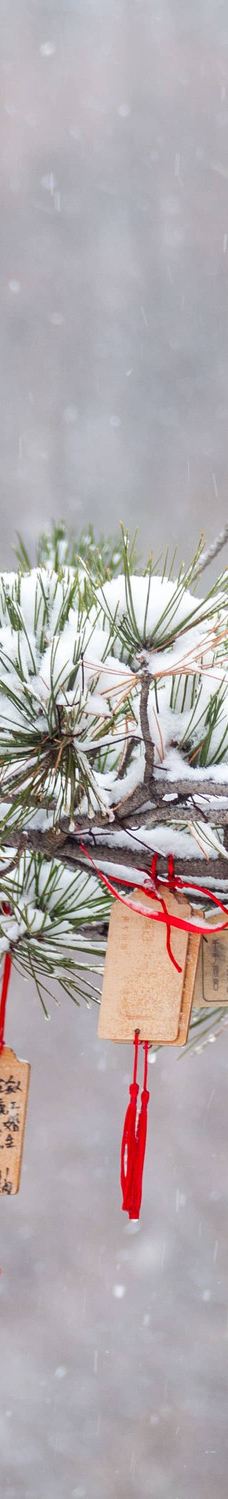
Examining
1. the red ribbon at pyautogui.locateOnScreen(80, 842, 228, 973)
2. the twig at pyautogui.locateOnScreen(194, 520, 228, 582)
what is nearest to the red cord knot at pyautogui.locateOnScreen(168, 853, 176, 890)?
the red ribbon at pyautogui.locateOnScreen(80, 842, 228, 973)

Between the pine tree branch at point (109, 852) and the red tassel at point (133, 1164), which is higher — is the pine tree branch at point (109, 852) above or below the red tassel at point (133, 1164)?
above

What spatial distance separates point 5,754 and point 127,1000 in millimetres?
113

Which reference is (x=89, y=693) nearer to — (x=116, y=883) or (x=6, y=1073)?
(x=116, y=883)

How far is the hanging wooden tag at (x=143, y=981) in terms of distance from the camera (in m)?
0.43

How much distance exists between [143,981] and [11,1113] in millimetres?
104

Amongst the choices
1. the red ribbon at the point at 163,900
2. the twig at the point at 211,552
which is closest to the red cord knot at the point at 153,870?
the red ribbon at the point at 163,900

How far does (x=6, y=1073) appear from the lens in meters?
0.51

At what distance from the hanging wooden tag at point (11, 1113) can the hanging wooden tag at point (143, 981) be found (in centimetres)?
8

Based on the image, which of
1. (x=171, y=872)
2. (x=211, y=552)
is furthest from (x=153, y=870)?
(x=211, y=552)

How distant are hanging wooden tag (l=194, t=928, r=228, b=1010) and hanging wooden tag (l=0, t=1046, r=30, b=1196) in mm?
90

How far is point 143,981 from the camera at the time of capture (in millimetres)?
437

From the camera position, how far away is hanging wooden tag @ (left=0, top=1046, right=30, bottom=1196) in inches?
19.7

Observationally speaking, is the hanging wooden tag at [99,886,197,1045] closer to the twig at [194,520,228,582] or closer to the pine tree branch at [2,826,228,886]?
the pine tree branch at [2,826,228,886]

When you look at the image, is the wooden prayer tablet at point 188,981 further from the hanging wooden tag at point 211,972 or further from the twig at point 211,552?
the twig at point 211,552
